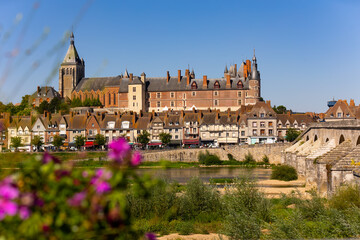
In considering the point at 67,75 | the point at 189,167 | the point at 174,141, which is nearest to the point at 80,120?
the point at 174,141

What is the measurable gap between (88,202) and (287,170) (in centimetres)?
3984

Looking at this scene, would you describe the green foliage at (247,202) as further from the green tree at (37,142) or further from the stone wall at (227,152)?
the green tree at (37,142)

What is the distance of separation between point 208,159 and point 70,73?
186 feet

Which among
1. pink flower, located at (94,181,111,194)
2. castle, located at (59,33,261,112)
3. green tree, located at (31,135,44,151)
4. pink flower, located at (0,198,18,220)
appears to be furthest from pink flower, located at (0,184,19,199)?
castle, located at (59,33,261,112)

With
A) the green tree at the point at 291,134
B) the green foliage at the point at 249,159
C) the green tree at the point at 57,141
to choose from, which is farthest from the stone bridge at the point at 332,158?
the green tree at the point at 57,141

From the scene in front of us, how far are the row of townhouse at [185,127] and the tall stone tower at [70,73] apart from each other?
3366 centimetres

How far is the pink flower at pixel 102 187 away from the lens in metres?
3.09

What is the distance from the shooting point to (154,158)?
195 ft

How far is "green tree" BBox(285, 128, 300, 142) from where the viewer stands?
66.8 metres

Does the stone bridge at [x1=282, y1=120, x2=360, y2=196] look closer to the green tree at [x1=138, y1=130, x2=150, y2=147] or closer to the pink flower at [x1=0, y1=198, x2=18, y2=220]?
the pink flower at [x1=0, y1=198, x2=18, y2=220]

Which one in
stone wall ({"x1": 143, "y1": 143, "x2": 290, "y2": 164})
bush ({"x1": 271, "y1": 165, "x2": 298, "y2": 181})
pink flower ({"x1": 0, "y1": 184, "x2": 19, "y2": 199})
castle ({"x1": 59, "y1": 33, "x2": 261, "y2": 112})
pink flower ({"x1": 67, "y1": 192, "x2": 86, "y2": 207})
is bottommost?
bush ({"x1": 271, "y1": 165, "x2": 298, "y2": 181})

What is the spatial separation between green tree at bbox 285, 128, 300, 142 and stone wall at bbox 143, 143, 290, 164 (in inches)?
357

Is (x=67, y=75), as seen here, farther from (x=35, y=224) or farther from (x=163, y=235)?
(x=35, y=224)

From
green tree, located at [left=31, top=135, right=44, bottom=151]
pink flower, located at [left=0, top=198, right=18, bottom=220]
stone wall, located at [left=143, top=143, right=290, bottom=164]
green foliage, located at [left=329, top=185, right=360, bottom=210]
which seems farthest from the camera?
green tree, located at [left=31, top=135, right=44, bottom=151]
